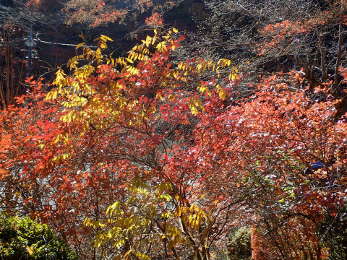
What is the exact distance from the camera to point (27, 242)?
4.49 m

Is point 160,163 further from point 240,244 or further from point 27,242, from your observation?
point 240,244

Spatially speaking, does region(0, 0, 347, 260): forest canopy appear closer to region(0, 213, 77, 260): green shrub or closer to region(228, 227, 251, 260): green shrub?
region(0, 213, 77, 260): green shrub

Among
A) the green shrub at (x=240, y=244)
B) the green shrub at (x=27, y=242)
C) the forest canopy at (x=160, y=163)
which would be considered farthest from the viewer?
the green shrub at (x=240, y=244)

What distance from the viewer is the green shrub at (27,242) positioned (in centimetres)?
431

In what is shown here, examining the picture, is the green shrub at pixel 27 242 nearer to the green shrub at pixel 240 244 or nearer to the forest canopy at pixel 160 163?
the forest canopy at pixel 160 163

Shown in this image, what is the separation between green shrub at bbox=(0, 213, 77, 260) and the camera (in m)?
4.31

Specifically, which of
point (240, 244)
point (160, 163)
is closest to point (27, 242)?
point (160, 163)

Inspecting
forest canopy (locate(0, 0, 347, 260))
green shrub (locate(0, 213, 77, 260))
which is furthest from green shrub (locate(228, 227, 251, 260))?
green shrub (locate(0, 213, 77, 260))

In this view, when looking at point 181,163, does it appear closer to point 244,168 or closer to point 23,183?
point 244,168

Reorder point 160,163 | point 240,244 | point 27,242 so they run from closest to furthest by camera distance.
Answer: point 27,242 < point 160,163 < point 240,244

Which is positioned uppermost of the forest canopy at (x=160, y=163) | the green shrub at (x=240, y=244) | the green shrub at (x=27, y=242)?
the forest canopy at (x=160, y=163)

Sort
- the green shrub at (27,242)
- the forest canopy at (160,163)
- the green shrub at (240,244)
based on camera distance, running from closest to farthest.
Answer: the green shrub at (27,242)
the forest canopy at (160,163)
the green shrub at (240,244)

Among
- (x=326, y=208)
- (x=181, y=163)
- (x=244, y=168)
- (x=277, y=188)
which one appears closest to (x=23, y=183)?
(x=181, y=163)

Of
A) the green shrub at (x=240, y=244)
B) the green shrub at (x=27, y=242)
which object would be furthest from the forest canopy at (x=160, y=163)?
the green shrub at (x=240, y=244)
